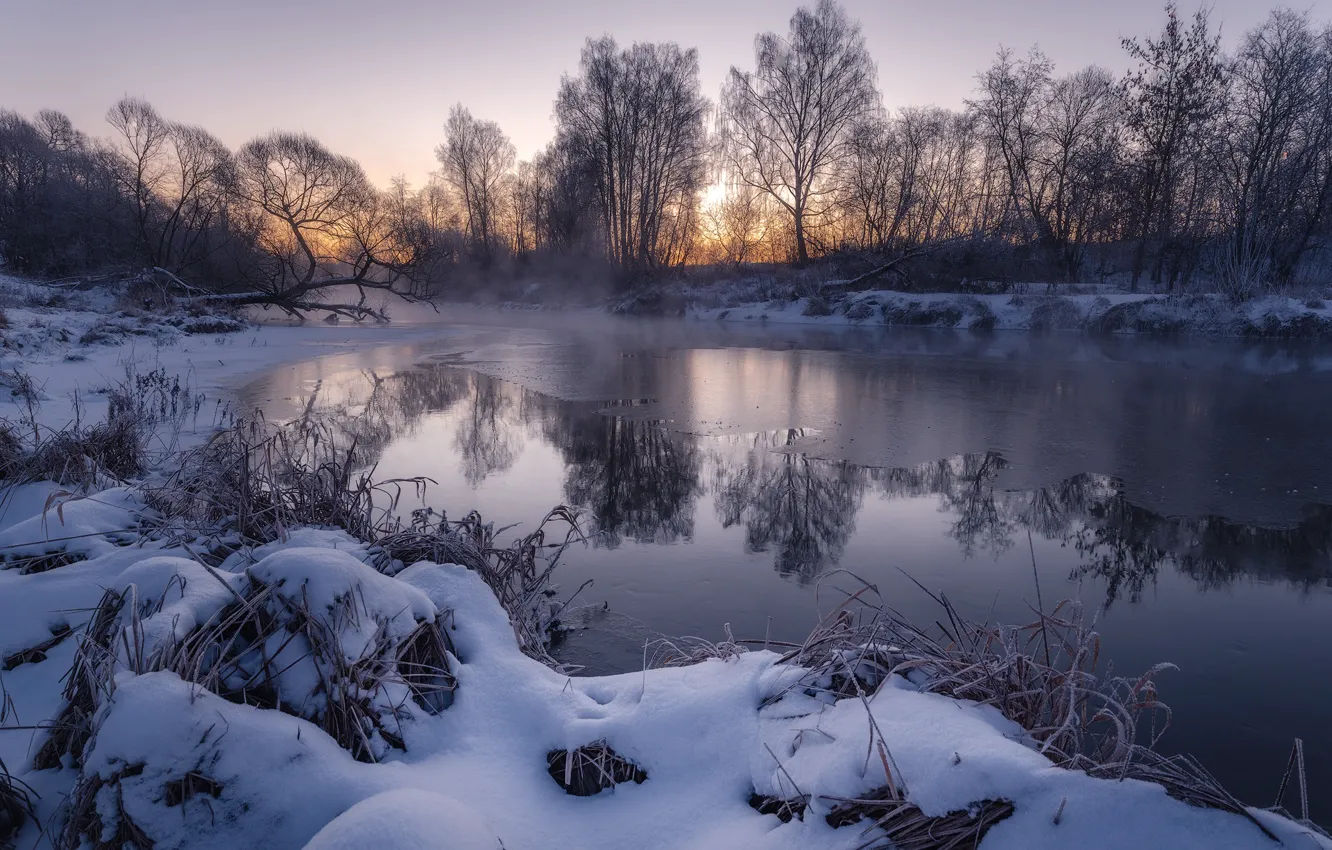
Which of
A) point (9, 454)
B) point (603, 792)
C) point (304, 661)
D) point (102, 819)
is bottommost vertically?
point (603, 792)

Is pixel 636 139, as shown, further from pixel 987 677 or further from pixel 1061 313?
pixel 987 677

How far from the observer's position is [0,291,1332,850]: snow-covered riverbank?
138 centimetres

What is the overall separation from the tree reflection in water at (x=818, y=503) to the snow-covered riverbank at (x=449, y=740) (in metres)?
2.43

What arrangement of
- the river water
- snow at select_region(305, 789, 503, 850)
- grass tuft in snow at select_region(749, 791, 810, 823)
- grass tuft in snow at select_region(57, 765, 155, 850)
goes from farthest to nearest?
the river water < grass tuft in snow at select_region(749, 791, 810, 823) < grass tuft in snow at select_region(57, 765, 155, 850) < snow at select_region(305, 789, 503, 850)

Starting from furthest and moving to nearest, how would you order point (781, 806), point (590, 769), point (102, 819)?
1. point (590, 769)
2. point (781, 806)
3. point (102, 819)

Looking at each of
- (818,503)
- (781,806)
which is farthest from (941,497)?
(781,806)

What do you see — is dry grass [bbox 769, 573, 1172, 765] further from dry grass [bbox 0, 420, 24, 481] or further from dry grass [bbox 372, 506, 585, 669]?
dry grass [bbox 0, 420, 24, 481]

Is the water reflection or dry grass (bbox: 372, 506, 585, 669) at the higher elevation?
dry grass (bbox: 372, 506, 585, 669)

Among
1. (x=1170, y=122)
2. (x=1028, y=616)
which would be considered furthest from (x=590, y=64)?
(x=1028, y=616)

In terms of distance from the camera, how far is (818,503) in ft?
17.8

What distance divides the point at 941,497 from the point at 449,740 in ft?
15.3

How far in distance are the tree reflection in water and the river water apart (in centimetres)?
3

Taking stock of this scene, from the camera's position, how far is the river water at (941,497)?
3434 mm

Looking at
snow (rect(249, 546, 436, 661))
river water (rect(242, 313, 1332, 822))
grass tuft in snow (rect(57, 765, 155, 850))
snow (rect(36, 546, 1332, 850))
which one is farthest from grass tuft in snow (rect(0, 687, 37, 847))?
river water (rect(242, 313, 1332, 822))
